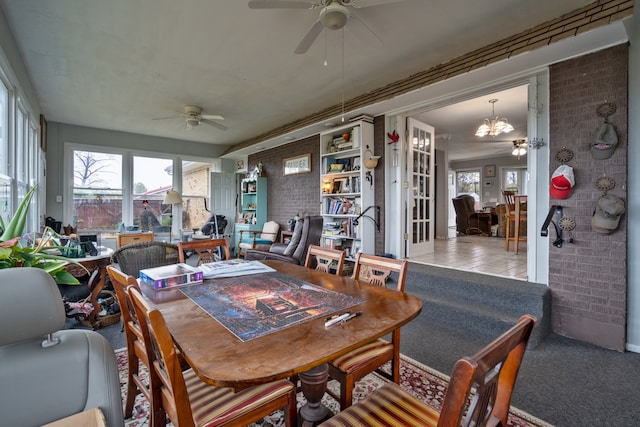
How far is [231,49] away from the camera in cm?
308

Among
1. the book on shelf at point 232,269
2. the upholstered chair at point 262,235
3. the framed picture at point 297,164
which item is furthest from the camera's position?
the upholstered chair at point 262,235

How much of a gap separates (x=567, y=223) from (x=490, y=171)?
750cm

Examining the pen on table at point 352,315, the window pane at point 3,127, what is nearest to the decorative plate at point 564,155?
the pen on table at point 352,315

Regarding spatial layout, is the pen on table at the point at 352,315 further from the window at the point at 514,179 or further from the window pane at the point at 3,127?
the window at the point at 514,179

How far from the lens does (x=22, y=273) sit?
850 millimetres

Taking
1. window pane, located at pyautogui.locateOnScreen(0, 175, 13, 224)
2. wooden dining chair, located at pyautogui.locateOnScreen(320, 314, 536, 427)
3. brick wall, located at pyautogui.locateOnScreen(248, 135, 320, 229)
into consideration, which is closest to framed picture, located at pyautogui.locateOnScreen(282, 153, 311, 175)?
brick wall, located at pyautogui.locateOnScreen(248, 135, 320, 229)

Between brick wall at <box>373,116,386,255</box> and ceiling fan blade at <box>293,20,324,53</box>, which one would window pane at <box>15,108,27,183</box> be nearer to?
ceiling fan blade at <box>293,20,324,53</box>

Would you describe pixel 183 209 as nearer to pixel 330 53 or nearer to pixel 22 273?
pixel 330 53

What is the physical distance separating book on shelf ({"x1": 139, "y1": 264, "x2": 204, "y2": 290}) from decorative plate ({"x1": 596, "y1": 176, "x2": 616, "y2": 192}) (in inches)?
126

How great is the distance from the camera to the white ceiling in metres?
2.47

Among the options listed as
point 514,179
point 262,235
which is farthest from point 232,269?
point 514,179

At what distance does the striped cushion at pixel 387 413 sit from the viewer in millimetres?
1017

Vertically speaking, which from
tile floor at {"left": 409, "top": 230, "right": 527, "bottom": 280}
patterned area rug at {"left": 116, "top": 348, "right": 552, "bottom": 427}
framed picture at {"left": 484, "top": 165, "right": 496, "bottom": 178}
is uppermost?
framed picture at {"left": 484, "top": 165, "right": 496, "bottom": 178}

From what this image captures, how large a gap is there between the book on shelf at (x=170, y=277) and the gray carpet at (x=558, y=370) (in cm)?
135
